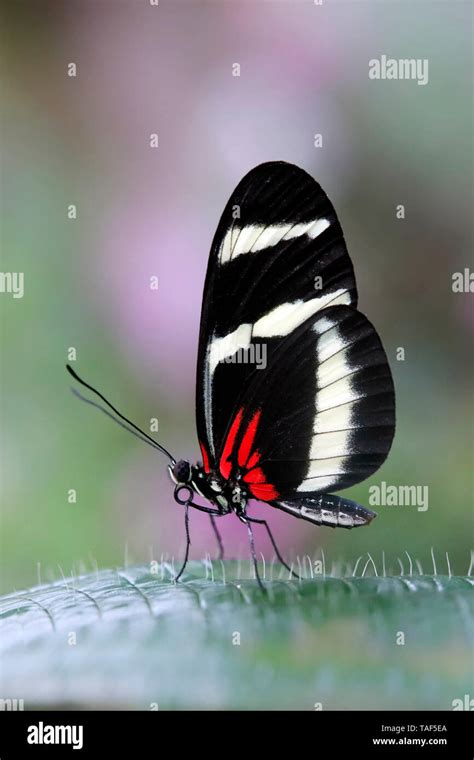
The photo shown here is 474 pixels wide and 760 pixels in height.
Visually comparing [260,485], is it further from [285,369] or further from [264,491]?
[285,369]

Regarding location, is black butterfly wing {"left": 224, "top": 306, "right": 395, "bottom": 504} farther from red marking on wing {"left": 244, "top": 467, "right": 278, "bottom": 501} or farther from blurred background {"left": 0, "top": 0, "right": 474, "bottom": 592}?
blurred background {"left": 0, "top": 0, "right": 474, "bottom": 592}

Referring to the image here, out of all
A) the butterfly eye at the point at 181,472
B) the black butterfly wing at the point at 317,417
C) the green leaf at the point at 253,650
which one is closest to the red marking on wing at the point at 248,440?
the black butterfly wing at the point at 317,417

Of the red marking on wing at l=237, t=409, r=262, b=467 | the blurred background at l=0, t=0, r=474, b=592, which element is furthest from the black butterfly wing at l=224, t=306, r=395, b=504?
the blurred background at l=0, t=0, r=474, b=592

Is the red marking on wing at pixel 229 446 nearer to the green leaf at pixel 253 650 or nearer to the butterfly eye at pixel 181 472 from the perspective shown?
the butterfly eye at pixel 181 472

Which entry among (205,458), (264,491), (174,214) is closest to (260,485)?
(264,491)
